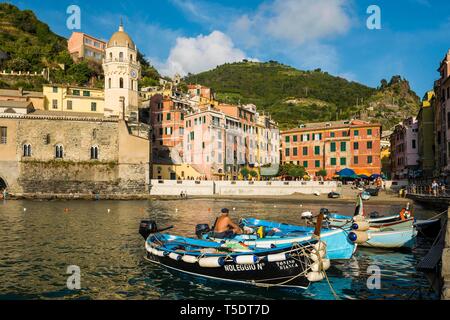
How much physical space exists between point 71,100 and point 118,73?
42.5ft

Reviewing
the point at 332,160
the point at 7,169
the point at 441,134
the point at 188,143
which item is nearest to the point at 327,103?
the point at 332,160

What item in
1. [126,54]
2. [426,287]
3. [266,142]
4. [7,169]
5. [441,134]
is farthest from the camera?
[266,142]

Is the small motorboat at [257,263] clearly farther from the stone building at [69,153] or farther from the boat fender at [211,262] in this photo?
the stone building at [69,153]

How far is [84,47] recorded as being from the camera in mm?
112938

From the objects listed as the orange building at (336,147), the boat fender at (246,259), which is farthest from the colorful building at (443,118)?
the boat fender at (246,259)

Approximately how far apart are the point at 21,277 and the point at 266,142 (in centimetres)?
7690

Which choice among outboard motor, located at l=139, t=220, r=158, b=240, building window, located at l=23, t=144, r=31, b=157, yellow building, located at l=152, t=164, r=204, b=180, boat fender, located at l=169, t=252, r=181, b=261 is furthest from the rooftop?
boat fender, located at l=169, t=252, r=181, b=261

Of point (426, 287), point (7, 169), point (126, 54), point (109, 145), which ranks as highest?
point (126, 54)

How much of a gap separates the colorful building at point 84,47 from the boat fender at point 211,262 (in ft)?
360

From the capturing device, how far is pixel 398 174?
79.6 meters

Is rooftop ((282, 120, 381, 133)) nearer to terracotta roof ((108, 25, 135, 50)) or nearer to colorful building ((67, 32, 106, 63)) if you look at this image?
terracotta roof ((108, 25, 135, 50))

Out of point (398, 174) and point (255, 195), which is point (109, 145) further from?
point (398, 174)

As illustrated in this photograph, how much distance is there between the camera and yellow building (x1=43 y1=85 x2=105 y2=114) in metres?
76.5

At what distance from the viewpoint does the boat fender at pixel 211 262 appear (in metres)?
13.7
